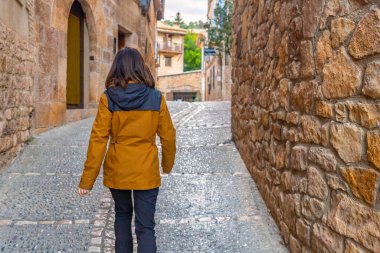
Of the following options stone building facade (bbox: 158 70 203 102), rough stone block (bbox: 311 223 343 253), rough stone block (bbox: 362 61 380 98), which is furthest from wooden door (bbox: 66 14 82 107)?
stone building facade (bbox: 158 70 203 102)

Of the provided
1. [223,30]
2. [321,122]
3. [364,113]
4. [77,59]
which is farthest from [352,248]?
[223,30]

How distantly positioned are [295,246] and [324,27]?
151 cm

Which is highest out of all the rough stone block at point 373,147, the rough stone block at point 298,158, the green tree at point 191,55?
the green tree at point 191,55

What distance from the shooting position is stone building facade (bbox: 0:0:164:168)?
5086mm

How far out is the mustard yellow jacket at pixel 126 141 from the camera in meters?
2.65

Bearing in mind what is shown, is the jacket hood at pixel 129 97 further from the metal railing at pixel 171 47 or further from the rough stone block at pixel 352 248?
the metal railing at pixel 171 47

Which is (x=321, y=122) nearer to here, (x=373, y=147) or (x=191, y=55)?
(x=373, y=147)

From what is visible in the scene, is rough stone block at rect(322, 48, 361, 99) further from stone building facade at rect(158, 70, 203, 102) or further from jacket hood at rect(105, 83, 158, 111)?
stone building facade at rect(158, 70, 203, 102)

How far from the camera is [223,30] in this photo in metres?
17.7

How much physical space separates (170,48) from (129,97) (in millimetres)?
43514

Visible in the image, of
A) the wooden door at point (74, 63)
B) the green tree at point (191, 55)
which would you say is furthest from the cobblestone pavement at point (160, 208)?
the green tree at point (191, 55)

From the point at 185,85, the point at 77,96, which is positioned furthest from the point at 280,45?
the point at 185,85

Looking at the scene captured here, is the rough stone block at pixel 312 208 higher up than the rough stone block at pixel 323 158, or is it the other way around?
the rough stone block at pixel 323 158

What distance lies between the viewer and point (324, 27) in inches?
98.4
